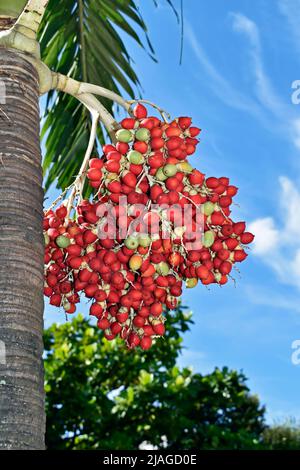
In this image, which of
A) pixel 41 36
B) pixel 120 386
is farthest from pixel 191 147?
pixel 120 386

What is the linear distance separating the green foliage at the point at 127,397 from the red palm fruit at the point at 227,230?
7445 millimetres

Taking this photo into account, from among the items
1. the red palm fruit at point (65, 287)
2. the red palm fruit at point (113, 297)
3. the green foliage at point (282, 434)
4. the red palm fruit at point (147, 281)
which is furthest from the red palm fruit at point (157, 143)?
the green foliage at point (282, 434)

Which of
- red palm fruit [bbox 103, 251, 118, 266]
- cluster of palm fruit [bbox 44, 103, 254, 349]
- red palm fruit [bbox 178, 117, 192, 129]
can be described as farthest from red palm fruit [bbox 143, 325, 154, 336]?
red palm fruit [bbox 178, 117, 192, 129]

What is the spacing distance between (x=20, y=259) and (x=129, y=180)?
587 mm

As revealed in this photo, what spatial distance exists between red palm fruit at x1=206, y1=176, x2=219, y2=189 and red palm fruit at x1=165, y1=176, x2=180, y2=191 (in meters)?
0.20

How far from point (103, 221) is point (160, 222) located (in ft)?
0.82

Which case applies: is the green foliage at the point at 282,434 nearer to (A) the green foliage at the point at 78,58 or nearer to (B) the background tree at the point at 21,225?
(A) the green foliage at the point at 78,58

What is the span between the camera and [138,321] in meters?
3.02

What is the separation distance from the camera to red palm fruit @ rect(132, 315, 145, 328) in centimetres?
301

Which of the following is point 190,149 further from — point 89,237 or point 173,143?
point 89,237

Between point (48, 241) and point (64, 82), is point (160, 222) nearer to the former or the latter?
point (48, 241)

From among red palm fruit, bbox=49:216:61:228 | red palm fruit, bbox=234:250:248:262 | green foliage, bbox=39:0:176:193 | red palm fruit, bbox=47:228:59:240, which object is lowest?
red palm fruit, bbox=234:250:248:262

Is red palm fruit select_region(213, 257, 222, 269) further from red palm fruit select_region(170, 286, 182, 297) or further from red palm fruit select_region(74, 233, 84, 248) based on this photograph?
red palm fruit select_region(74, 233, 84, 248)

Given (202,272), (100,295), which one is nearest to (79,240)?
(100,295)
